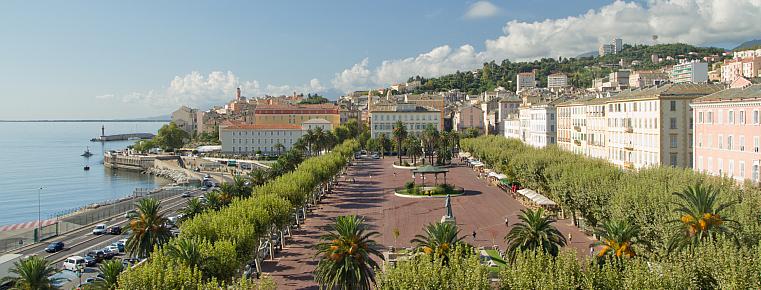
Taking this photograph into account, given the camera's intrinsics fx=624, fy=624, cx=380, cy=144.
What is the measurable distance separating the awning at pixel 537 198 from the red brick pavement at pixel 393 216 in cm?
155

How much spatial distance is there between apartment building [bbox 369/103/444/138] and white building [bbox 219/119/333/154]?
541 inches

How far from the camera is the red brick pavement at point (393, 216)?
116 feet

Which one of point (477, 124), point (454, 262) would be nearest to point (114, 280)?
point (454, 262)

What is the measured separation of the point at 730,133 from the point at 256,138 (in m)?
114

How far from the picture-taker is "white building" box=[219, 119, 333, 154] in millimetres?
142500

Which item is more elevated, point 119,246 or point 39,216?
point 119,246

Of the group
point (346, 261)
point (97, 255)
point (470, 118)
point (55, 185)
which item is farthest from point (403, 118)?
point (346, 261)

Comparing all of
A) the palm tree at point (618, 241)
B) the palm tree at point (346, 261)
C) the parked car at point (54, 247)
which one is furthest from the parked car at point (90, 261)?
the palm tree at point (618, 241)

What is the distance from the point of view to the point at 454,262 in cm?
1977

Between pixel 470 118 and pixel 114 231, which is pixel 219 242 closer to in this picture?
pixel 114 231

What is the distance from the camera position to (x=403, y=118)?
14250 cm

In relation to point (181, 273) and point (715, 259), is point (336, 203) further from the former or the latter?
point (715, 259)

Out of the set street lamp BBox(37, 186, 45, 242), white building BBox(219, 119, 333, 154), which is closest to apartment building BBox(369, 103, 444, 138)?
white building BBox(219, 119, 333, 154)

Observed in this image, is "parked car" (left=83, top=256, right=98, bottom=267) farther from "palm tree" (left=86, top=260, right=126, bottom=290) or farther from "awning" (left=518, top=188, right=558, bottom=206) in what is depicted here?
"awning" (left=518, top=188, right=558, bottom=206)
